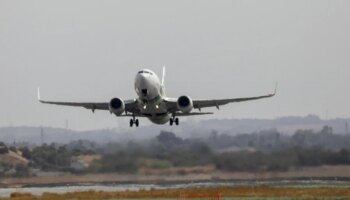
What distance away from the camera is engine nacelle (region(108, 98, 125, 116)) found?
2440 inches

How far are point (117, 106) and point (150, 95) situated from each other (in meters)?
2.40

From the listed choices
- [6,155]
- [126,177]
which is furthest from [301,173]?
[6,155]

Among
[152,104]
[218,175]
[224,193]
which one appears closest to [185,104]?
[152,104]

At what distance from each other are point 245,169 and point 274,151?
117 inches

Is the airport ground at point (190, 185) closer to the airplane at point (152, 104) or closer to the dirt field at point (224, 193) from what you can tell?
the dirt field at point (224, 193)

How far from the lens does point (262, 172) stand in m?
69.2

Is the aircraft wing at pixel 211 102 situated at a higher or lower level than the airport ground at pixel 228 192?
higher

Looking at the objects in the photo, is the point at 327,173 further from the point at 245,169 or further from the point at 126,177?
the point at 126,177

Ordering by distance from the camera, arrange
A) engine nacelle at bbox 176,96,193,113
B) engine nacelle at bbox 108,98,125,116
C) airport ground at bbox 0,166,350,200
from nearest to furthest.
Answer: airport ground at bbox 0,166,350,200, engine nacelle at bbox 108,98,125,116, engine nacelle at bbox 176,96,193,113

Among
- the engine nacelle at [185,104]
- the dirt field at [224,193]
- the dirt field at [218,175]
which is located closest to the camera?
the dirt field at [224,193]

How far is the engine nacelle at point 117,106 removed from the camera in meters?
62.0

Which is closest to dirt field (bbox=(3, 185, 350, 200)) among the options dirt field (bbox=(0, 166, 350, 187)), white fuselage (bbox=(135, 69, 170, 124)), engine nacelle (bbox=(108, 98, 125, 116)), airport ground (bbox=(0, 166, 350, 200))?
airport ground (bbox=(0, 166, 350, 200))

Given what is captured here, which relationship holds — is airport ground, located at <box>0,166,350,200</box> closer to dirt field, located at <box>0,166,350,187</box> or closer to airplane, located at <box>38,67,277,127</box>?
dirt field, located at <box>0,166,350,187</box>

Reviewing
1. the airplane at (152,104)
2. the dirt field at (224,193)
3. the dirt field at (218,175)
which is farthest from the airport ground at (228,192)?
the airplane at (152,104)
